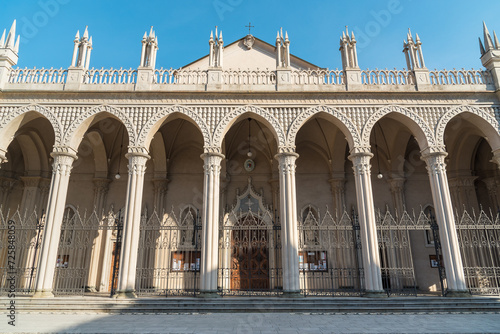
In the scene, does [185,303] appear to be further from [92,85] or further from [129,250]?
[92,85]

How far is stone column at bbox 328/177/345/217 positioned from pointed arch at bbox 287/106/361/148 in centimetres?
395

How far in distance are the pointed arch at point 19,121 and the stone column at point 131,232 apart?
299 cm

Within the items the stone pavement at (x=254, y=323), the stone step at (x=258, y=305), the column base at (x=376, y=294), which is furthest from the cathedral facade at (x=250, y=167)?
the stone pavement at (x=254, y=323)

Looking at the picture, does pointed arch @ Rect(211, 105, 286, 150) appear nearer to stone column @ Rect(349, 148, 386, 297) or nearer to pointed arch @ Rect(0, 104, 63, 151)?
stone column @ Rect(349, 148, 386, 297)

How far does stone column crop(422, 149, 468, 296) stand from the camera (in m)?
10.4

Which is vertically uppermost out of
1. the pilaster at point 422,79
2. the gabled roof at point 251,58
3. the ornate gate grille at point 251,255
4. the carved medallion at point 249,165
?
the gabled roof at point 251,58

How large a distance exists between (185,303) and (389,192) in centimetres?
1091

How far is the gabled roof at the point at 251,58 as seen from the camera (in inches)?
644

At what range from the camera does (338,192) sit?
15430 millimetres

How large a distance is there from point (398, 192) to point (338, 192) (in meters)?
2.79

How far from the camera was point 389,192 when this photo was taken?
1566cm

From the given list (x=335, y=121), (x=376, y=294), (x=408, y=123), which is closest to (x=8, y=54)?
(x=335, y=121)

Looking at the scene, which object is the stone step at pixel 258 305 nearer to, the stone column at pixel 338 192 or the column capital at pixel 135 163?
the column capital at pixel 135 163

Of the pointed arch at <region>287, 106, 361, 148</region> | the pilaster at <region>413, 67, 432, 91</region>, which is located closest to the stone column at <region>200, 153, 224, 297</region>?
the pointed arch at <region>287, 106, 361, 148</region>
